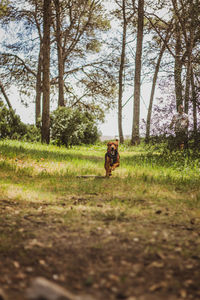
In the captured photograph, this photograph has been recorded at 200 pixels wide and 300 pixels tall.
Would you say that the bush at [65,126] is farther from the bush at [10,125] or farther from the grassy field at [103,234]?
the grassy field at [103,234]

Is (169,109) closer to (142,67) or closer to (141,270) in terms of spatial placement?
(142,67)

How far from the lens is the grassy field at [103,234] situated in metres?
2.93

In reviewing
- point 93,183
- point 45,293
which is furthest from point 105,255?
point 93,183

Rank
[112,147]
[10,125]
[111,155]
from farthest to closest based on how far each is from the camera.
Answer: [10,125] → [111,155] → [112,147]

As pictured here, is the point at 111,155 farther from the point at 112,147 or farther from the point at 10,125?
the point at 10,125

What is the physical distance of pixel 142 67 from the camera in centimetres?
2030

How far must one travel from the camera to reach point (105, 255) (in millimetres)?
3506

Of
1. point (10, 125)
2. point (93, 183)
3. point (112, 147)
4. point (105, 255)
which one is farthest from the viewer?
point (10, 125)

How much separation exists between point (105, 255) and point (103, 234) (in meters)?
0.66

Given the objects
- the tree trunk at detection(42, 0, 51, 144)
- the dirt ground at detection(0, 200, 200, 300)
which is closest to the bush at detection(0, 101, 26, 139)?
the tree trunk at detection(42, 0, 51, 144)

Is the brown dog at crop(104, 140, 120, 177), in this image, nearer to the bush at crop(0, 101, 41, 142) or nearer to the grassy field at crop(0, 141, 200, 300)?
the grassy field at crop(0, 141, 200, 300)

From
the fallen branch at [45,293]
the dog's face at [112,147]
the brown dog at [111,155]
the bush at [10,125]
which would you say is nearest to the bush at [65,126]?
the bush at [10,125]

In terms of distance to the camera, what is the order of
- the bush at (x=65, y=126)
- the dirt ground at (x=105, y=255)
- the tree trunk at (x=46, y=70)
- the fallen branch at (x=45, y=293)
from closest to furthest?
1. the fallen branch at (x=45, y=293)
2. the dirt ground at (x=105, y=255)
3. the tree trunk at (x=46, y=70)
4. the bush at (x=65, y=126)

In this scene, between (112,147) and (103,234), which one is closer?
(103,234)
